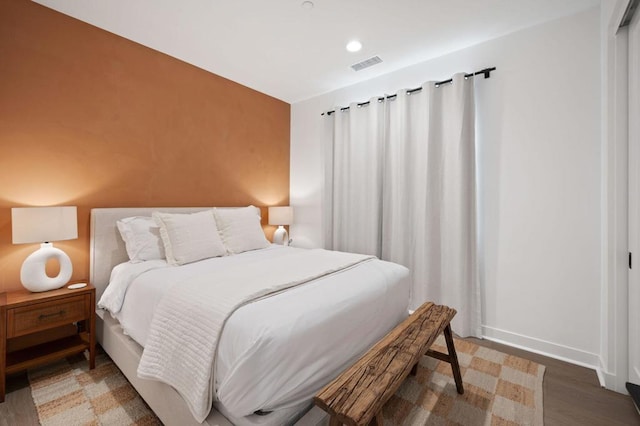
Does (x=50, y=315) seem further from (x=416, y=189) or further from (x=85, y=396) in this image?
(x=416, y=189)

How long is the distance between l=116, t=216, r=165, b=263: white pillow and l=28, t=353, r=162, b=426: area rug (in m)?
0.82

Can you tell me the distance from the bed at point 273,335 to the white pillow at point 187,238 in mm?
112

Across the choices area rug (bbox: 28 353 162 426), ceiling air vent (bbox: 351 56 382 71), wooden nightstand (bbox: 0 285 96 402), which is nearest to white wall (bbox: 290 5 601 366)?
ceiling air vent (bbox: 351 56 382 71)

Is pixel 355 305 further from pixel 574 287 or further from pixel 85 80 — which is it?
pixel 85 80

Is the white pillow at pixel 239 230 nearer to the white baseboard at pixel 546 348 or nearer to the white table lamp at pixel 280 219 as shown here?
the white table lamp at pixel 280 219

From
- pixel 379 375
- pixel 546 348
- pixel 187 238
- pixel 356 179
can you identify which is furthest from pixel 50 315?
pixel 546 348

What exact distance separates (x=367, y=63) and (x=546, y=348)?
309 centimetres

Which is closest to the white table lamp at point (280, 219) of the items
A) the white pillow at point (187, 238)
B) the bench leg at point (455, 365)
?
the white pillow at point (187, 238)

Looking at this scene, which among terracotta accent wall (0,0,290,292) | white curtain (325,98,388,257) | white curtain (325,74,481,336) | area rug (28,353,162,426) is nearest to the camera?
area rug (28,353,162,426)

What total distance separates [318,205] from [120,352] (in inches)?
105

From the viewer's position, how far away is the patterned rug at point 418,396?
1633 mm

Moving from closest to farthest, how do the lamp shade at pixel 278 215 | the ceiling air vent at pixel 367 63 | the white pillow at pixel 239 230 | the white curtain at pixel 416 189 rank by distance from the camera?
the white curtain at pixel 416 189 → the white pillow at pixel 239 230 → the ceiling air vent at pixel 367 63 → the lamp shade at pixel 278 215

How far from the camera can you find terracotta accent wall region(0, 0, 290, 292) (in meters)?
2.13

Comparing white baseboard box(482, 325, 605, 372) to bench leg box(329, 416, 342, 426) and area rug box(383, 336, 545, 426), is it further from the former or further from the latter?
bench leg box(329, 416, 342, 426)
